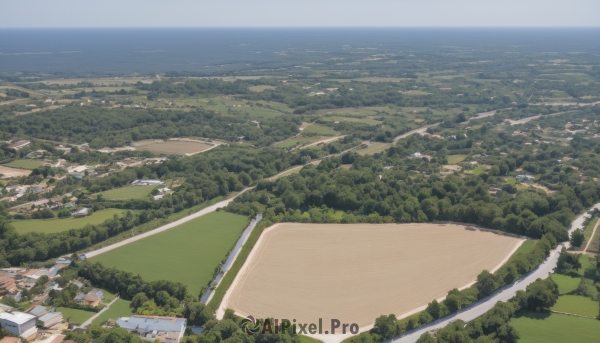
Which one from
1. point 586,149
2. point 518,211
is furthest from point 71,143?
point 586,149

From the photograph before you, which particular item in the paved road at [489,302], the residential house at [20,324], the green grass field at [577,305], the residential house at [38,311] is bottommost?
the paved road at [489,302]

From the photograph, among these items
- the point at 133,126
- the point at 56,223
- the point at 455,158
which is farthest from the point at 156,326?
the point at 133,126

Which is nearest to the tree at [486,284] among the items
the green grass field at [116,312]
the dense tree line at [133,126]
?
the green grass field at [116,312]

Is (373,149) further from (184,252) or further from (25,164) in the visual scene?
(25,164)

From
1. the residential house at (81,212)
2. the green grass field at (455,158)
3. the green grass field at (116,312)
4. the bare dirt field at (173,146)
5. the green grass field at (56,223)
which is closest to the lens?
the green grass field at (116,312)

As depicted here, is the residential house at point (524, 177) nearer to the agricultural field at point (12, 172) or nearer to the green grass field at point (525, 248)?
the green grass field at point (525, 248)

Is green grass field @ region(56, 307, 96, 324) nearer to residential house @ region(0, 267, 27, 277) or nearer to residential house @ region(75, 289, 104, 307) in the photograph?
residential house @ region(75, 289, 104, 307)
